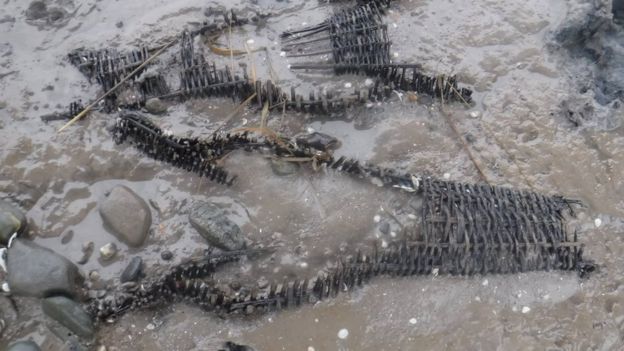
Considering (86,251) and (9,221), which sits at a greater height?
(9,221)

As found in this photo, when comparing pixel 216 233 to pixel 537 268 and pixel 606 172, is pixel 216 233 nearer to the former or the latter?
pixel 537 268

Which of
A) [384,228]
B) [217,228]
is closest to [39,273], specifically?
[217,228]

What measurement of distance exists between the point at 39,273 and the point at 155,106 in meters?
2.06

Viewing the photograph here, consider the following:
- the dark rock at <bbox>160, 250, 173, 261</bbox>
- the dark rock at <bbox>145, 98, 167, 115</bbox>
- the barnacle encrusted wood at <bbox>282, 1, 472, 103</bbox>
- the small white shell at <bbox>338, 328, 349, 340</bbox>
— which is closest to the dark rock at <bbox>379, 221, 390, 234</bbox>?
the small white shell at <bbox>338, 328, 349, 340</bbox>

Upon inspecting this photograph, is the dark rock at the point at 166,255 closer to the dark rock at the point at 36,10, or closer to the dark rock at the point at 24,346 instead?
the dark rock at the point at 24,346

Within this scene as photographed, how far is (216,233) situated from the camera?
193 inches

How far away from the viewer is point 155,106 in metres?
5.73

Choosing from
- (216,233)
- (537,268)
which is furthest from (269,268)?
(537,268)

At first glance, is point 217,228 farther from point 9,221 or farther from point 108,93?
point 108,93

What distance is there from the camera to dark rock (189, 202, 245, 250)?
4922 mm

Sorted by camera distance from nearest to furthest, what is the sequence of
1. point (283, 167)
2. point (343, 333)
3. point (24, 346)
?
point (24, 346) < point (343, 333) < point (283, 167)

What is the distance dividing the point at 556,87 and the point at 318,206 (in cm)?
328

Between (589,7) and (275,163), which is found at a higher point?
(589,7)

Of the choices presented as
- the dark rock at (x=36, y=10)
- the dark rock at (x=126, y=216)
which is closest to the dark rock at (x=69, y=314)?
the dark rock at (x=126, y=216)
